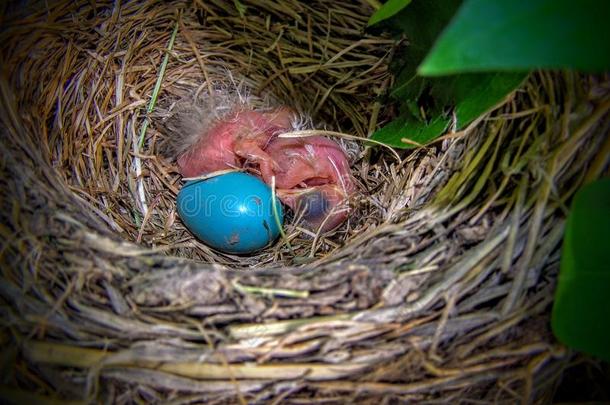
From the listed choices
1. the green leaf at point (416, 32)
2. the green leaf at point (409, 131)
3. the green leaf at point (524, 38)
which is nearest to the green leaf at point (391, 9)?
the green leaf at point (416, 32)

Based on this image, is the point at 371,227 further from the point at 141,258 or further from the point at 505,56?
the point at 505,56

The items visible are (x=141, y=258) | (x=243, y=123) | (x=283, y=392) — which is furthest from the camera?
(x=243, y=123)

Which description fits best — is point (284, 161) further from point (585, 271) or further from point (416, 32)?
point (585, 271)

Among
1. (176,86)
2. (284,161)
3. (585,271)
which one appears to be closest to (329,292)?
(585,271)

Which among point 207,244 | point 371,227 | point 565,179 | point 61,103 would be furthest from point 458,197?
point 61,103

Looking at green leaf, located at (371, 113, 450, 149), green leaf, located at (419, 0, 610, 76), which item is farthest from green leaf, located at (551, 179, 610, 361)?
green leaf, located at (371, 113, 450, 149)

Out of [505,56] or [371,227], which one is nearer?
[505,56]

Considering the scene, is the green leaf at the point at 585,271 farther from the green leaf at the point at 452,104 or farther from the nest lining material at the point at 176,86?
the nest lining material at the point at 176,86
